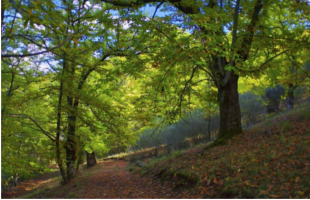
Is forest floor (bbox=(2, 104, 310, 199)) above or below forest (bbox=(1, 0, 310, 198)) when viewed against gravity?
below

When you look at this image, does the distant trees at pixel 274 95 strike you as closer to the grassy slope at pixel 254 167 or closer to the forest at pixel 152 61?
the forest at pixel 152 61

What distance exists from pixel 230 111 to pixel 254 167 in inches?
122

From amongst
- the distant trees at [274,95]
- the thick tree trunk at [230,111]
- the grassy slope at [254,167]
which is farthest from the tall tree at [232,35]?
the distant trees at [274,95]

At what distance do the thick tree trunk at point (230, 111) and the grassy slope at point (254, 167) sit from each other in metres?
0.37

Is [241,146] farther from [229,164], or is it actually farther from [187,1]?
[187,1]

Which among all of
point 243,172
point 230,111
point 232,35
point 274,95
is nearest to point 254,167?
point 243,172

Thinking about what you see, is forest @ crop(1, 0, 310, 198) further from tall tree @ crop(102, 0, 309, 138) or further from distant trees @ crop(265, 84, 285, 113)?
distant trees @ crop(265, 84, 285, 113)

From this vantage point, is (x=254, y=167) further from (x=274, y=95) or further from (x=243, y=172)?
(x=274, y=95)

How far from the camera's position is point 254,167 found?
496 centimetres

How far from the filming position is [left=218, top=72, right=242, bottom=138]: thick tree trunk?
7828mm

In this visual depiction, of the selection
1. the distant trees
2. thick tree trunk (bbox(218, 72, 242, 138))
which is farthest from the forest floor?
the distant trees

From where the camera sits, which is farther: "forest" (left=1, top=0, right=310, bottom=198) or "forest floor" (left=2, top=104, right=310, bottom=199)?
"forest" (left=1, top=0, right=310, bottom=198)

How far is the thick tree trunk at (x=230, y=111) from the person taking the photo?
783 centimetres

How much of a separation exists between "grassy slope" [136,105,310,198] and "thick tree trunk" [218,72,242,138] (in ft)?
1.20
